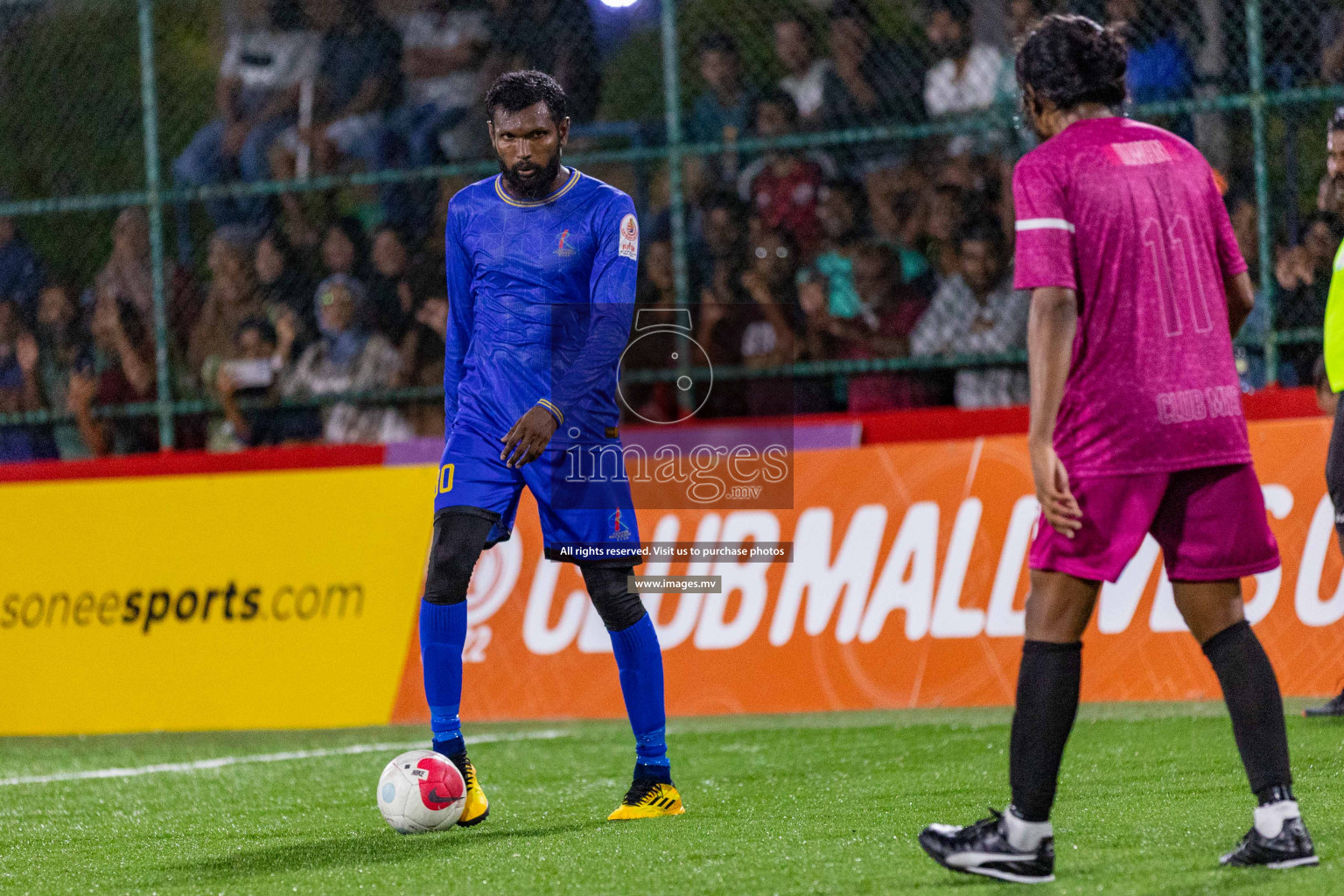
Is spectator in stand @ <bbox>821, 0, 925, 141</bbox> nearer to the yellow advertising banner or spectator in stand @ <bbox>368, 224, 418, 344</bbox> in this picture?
spectator in stand @ <bbox>368, 224, 418, 344</bbox>

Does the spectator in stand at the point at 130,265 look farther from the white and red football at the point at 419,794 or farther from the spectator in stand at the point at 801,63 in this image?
the white and red football at the point at 419,794

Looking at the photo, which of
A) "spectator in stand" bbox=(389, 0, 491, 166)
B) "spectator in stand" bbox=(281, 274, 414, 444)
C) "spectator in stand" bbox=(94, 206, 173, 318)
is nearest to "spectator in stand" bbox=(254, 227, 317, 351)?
"spectator in stand" bbox=(281, 274, 414, 444)

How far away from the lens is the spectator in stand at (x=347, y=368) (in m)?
9.78

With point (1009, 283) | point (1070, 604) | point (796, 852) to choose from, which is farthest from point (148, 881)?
point (1009, 283)

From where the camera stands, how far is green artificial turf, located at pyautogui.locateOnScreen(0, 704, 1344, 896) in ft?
13.6

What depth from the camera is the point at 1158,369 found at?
3689 millimetres

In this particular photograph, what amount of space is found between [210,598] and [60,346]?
288 cm

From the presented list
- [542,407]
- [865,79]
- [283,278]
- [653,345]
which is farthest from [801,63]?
[542,407]

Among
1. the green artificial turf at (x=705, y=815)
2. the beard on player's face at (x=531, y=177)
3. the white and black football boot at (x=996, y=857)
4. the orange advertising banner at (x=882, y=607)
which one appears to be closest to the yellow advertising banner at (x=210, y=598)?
the orange advertising banner at (x=882, y=607)

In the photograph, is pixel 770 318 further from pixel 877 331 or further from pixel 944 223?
pixel 944 223

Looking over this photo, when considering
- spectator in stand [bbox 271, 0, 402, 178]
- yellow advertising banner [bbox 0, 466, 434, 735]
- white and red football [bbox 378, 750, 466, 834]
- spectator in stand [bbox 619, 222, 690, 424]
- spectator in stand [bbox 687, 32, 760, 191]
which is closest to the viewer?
white and red football [bbox 378, 750, 466, 834]

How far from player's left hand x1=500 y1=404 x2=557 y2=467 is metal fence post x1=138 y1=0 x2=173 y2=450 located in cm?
527

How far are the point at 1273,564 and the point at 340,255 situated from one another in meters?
7.45

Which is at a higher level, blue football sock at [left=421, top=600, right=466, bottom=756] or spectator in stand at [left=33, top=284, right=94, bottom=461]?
spectator in stand at [left=33, top=284, right=94, bottom=461]
